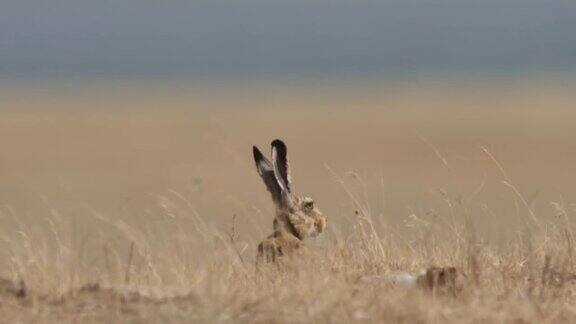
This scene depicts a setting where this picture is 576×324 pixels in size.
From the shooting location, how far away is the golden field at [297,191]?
7.34 m

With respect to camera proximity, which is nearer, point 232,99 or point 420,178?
point 420,178

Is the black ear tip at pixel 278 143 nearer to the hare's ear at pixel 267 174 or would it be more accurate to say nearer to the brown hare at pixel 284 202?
the brown hare at pixel 284 202

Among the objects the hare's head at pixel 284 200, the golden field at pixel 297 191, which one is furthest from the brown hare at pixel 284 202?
the golden field at pixel 297 191

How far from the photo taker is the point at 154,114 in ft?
174

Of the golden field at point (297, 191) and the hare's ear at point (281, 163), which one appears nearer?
the golden field at point (297, 191)

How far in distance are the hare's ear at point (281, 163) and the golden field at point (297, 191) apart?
276mm

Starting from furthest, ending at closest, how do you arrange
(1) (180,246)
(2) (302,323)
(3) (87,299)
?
(1) (180,246) → (3) (87,299) → (2) (302,323)

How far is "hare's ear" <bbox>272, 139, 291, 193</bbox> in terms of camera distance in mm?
9430

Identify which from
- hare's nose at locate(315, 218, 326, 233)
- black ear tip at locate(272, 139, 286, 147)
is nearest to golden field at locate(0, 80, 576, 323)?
hare's nose at locate(315, 218, 326, 233)

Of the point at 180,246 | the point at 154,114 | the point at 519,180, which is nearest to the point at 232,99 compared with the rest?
the point at 154,114

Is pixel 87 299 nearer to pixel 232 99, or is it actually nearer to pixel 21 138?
pixel 21 138

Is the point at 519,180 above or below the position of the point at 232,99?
below

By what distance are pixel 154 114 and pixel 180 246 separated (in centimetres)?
4380

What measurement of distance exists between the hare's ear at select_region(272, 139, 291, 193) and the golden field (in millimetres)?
276
